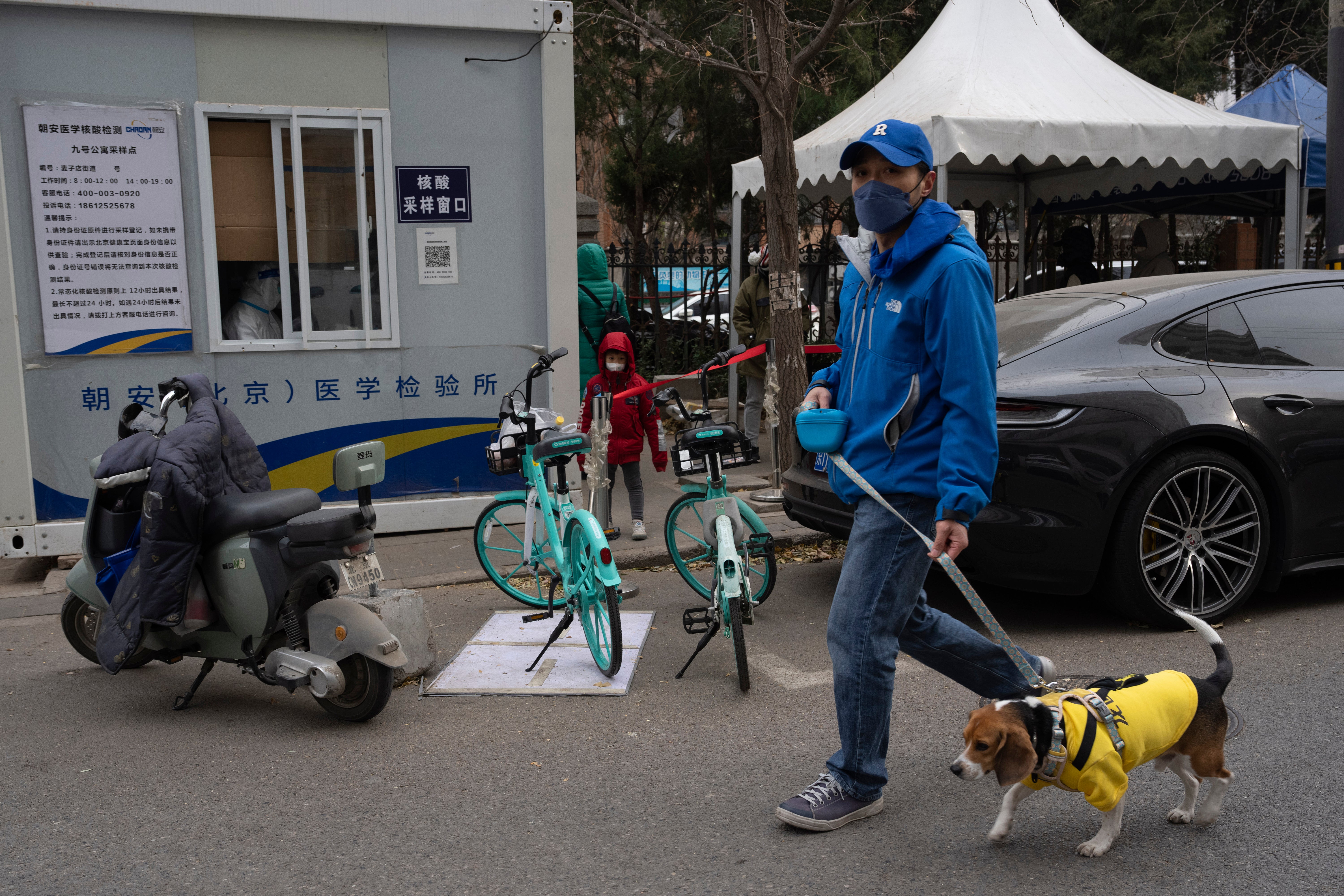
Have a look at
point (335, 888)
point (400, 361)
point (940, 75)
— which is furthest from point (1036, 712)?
point (940, 75)

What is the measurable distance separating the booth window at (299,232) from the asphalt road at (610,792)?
251 cm

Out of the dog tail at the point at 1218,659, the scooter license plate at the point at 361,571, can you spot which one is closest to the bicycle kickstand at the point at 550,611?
the scooter license plate at the point at 361,571

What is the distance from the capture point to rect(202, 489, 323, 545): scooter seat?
4.13m

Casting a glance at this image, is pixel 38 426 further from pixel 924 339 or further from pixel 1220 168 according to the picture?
pixel 1220 168

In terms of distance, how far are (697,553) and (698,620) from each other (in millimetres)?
1033

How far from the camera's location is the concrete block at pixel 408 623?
4.50m

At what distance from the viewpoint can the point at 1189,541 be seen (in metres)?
5.00

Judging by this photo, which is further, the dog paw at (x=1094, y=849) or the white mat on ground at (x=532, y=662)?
the white mat on ground at (x=532, y=662)

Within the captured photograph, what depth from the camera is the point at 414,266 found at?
6949 mm

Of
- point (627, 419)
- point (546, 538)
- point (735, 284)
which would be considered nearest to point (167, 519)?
point (546, 538)

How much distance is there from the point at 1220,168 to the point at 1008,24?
7.76ft

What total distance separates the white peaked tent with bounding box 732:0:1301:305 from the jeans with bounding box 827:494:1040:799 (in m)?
5.93

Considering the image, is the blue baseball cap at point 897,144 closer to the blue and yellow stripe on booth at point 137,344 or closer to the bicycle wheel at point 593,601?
the bicycle wheel at point 593,601

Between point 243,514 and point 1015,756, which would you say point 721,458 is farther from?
point 1015,756
